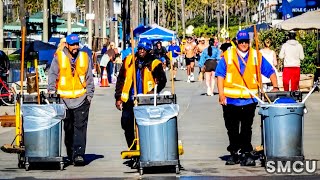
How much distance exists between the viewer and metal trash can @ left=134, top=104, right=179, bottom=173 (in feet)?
36.9

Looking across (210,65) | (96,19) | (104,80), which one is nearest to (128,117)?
(210,65)

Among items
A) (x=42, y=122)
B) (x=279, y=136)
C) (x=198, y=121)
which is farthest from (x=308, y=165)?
(x=198, y=121)

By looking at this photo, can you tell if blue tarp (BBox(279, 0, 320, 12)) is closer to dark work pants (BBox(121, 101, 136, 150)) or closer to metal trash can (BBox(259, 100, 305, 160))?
dark work pants (BBox(121, 101, 136, 150))

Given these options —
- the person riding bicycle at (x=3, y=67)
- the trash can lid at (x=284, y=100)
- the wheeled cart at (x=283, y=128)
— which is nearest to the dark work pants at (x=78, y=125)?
the wheeled cart at (x=283, y=128)

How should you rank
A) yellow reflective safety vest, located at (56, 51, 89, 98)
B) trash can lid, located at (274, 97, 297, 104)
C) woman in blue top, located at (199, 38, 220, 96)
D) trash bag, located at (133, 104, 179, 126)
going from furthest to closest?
woman in blue top, located at (199, 38, 220, 96) → yellow reflective safety vest, located at (56, 51, 89, 98) → trash can lid, located at (274, 97, 297, 104) → trash bag, located at (133, 104, 179, 126)

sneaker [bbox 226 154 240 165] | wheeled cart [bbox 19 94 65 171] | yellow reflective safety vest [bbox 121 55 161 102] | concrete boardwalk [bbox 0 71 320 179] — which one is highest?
yellow reflective safety vest [bbox 121 55 161 102]

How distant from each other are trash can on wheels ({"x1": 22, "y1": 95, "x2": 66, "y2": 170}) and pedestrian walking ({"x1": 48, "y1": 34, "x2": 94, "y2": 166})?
0.46 metres

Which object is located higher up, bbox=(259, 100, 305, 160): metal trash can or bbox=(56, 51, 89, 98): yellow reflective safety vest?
bbox=(56, 51, 89, 98): yellow reflective safety vest

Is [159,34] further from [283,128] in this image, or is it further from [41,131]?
[283,128]

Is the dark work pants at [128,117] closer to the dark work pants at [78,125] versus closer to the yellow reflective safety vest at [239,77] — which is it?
the dark work pants at [78,125]

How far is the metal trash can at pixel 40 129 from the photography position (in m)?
11.8

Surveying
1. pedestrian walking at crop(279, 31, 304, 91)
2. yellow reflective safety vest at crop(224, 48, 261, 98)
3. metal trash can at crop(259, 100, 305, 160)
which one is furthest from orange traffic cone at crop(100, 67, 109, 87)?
metal trash can at crop(259, 100, 305, 160)

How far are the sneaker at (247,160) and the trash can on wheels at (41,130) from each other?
7.54 ft

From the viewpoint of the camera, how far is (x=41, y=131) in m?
11.9
